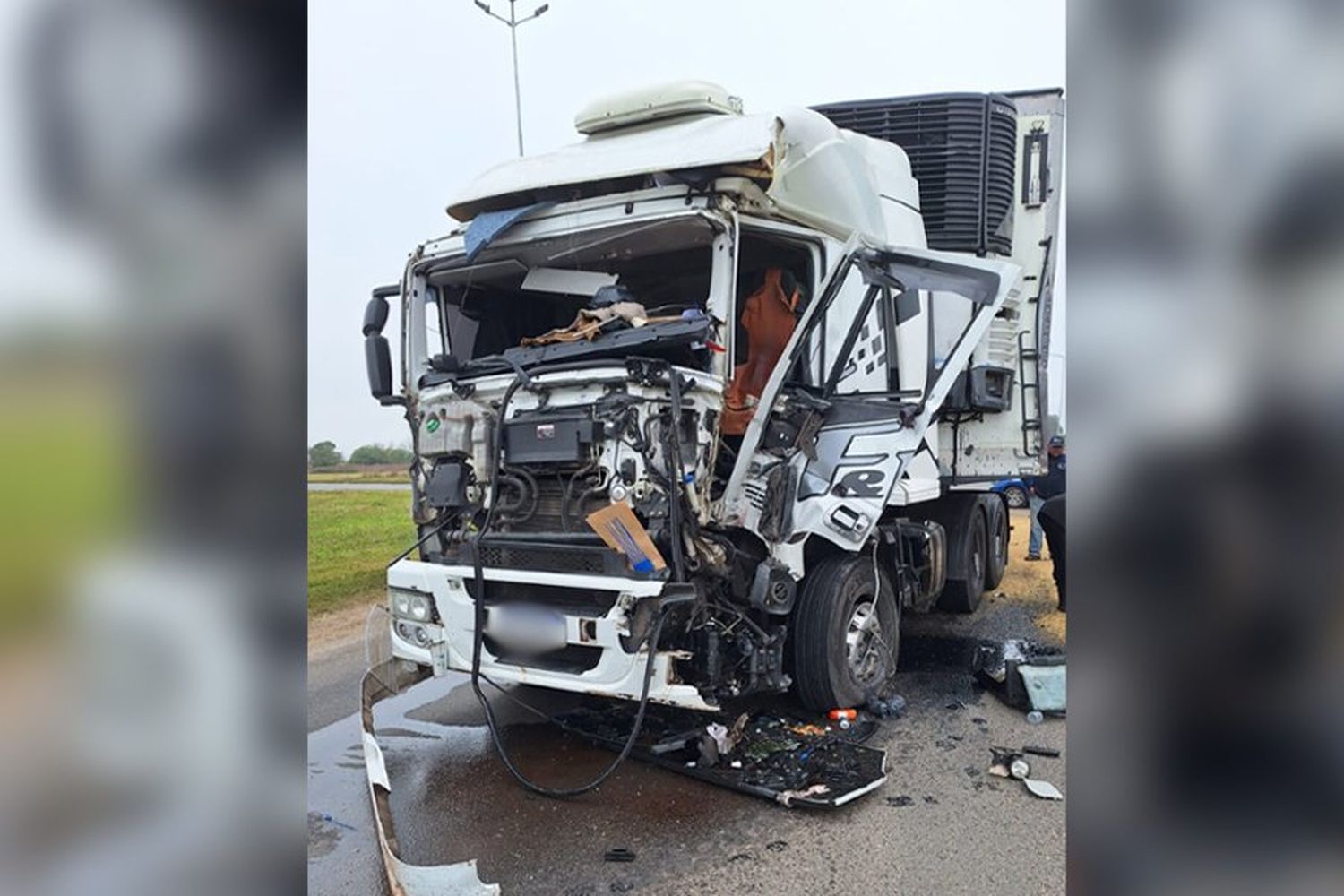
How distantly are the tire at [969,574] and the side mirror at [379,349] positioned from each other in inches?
188

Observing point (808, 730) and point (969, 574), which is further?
point (969, 574)

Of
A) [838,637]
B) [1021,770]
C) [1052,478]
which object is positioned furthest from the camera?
[1052,478]

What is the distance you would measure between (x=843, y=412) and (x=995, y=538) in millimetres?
4221

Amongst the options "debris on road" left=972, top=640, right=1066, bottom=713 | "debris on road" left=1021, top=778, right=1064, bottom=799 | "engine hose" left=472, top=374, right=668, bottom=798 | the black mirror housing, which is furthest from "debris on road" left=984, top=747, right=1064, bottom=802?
the black mirror housing

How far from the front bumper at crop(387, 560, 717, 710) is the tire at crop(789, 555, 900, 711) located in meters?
0.95

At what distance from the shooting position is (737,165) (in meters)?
4.15

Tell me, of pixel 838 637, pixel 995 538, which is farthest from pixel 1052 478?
pixel 838 637

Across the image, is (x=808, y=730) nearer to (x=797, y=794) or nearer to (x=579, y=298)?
(x=797, y=794)

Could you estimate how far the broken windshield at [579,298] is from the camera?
415 centimetres

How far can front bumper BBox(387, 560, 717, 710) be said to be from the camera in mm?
3760

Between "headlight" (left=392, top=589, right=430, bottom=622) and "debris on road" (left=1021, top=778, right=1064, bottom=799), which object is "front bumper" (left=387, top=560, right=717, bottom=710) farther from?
"debris on road" (left=1021, top=778, right=1064, bottom=799)
